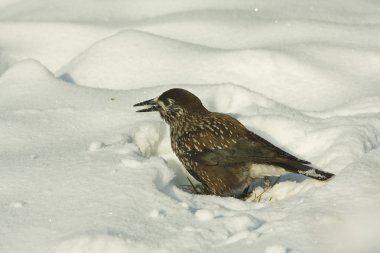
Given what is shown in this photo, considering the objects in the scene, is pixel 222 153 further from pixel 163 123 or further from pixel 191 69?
pixel 191 69

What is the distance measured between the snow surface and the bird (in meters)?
0.19

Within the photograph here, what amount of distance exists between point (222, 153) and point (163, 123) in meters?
0.80

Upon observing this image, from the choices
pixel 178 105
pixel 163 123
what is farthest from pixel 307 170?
pixel 163 123

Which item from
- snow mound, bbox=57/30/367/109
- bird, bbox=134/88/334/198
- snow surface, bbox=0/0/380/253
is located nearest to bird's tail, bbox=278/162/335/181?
bird, bbox=134/88/334/198

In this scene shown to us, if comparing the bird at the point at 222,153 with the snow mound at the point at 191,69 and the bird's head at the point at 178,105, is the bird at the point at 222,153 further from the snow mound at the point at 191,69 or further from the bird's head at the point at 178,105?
the snow mound at the point at 191,69

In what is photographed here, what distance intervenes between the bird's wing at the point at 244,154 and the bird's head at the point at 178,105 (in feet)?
1.33

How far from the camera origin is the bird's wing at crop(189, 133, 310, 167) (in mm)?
4973

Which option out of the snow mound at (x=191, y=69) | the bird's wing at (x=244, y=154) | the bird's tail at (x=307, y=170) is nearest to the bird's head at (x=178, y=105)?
the bird's wing at (x=244, y=154)

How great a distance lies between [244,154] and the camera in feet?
16.7

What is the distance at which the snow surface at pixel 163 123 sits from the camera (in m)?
3.79

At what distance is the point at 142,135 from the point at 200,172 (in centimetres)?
54

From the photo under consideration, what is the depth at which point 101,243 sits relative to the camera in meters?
3.63

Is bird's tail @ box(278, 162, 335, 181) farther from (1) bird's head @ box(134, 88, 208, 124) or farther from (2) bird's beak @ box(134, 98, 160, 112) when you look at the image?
(2) bird's beak @ box(134, 98, 160, 112)

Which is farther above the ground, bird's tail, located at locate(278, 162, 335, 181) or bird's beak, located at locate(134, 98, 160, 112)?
bird's tail, located at locate(278, 162, 335, 181)
